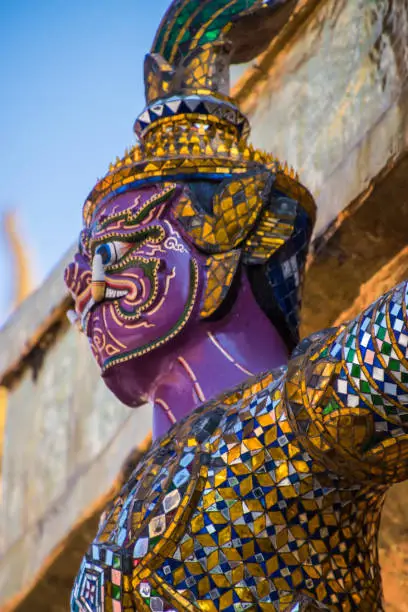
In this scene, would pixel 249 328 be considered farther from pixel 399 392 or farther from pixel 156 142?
pixel 399 392

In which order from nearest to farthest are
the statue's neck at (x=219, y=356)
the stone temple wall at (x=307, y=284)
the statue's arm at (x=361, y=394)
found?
the statue's arm at (x=361, y=394) → the statue's neck at (x=219, y=356) → the stone temple wall at (x=307, y=284)

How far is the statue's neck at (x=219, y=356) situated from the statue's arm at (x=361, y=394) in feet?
1.12

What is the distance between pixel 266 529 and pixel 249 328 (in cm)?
41

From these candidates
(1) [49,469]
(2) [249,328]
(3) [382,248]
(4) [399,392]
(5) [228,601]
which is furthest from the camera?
(1) [49,469]

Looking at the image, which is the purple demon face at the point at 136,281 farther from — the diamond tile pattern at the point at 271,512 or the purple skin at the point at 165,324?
the diamond tile pattern at the point at 271,512

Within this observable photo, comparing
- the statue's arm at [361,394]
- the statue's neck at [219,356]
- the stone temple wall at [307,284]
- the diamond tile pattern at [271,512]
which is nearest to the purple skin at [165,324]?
the statue's neck at [219,356]

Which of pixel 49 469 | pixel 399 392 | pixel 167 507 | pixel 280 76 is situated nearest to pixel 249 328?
pixel 167 507

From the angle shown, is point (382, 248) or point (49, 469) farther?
point (49, 469)

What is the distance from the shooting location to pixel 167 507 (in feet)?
6.06

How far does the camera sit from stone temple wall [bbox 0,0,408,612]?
2.65 m

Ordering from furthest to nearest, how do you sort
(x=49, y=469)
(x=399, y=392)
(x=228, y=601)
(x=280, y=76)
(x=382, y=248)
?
(x=49, y=469), (x=280, y=76), (x=382, y=248), (x=228, y=601), (x=399, y=392)

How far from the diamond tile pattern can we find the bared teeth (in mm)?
312

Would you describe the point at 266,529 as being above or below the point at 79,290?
below

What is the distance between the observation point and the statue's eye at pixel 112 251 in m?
2.14
